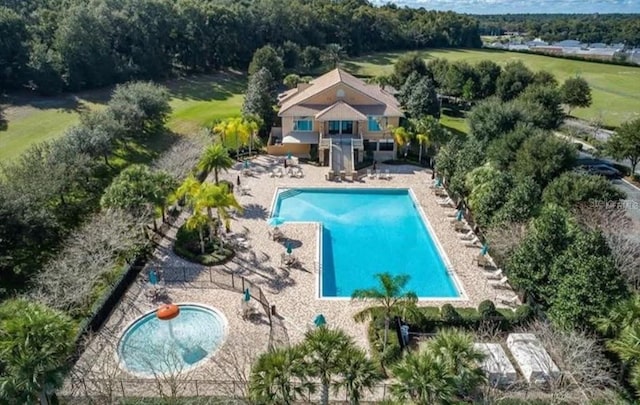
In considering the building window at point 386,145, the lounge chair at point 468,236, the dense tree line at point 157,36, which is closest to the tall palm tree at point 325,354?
the lounge chair at point 468,236

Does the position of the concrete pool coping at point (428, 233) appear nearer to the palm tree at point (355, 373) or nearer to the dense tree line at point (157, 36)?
the palm tree at point (355, 373)

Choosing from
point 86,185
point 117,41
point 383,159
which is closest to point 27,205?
point 86,185

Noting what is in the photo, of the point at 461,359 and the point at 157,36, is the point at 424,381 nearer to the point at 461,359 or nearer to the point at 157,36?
the point at 461,359

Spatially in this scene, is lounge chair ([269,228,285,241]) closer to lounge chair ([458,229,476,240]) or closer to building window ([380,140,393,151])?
lounge chair ([458,229,476,240])

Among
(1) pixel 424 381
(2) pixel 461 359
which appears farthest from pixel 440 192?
(1) pixel 424 381

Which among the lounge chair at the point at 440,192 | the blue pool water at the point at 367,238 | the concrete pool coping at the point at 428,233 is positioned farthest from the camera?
the lounge chair at the point at 440,192

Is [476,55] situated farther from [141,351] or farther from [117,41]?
[141,351]
